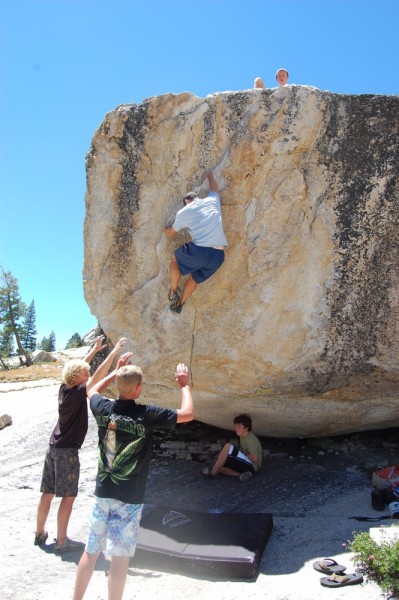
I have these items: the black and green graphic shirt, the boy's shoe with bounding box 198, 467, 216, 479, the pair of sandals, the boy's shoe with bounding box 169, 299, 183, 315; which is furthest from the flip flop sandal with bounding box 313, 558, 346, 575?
the boy's shoe with bounding box 169, 299, 183, 315

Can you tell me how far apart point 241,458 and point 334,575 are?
238cm

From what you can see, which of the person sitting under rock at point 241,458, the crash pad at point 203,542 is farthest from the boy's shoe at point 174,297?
the crash pad at point 203,542

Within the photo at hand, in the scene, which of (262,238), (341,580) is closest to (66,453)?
(341,580)

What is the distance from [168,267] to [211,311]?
666 mm

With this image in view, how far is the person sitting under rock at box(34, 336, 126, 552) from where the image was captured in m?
4.46

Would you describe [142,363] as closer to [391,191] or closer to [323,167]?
[323,167]

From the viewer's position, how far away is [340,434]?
23.4ft

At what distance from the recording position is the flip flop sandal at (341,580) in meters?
3.68

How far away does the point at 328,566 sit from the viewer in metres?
4.02

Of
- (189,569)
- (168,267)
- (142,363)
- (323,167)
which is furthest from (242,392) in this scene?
(323,167)

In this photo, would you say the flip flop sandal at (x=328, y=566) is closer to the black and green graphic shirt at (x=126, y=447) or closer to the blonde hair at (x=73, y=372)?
the black and green graphic shirt at (x=126, y=447)

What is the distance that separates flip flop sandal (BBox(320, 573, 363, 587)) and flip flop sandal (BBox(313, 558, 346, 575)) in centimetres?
10

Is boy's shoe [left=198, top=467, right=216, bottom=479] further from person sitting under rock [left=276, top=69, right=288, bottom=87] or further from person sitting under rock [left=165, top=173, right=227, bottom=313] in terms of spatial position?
person sitting under rock [left=276, top=69, right=288, bottom=87]

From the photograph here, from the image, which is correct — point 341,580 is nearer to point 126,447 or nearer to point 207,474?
point 126,447
